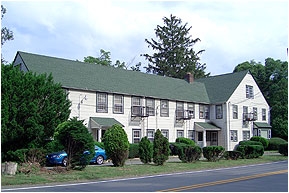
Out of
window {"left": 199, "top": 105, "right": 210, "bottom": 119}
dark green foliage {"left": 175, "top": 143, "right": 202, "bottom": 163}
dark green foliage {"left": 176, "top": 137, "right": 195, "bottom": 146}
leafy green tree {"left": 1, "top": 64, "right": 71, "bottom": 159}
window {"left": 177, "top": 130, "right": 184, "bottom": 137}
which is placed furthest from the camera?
window {"left": 199, "top": 105, "right": 210, "bottom": 119}

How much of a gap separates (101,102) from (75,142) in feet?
46.3

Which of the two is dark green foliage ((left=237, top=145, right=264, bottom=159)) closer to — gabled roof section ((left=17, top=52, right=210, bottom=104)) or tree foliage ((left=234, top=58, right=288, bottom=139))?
gabled roof section ((left=17, top=52, right=210, bottom=104))

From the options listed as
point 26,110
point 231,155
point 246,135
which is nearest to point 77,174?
point 26,110

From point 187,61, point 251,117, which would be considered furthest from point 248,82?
point 187,61

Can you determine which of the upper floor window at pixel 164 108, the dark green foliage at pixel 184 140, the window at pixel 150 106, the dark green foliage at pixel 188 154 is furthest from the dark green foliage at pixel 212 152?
the upper floor window at pixel 164 108

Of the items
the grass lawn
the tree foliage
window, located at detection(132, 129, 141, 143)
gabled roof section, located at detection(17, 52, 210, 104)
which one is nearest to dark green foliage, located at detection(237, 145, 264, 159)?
the grass lawn

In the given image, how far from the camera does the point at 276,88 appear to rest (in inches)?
2157

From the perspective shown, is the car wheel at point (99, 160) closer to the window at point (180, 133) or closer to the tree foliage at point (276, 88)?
the window at point (180, 133)

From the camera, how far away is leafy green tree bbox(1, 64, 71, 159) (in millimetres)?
21234

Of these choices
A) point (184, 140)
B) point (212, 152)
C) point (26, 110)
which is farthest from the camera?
point (184, 140)

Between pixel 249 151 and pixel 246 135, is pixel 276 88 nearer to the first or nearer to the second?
pixel 246 135

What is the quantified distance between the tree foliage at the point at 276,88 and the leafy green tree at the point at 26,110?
1393 inches

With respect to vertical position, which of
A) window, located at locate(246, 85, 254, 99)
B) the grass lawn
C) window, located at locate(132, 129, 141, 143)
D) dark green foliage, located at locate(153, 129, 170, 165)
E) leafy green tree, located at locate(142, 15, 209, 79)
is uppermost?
leafy green tree, located at locate(142, 15, 209, 79)

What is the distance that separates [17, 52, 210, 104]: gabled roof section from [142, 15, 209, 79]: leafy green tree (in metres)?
24.1
